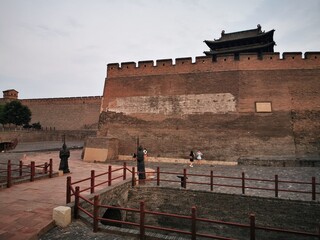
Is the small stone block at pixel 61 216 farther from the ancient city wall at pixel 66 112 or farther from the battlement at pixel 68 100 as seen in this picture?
the battlement at pixel 68 100

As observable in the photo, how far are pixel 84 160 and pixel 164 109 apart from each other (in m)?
6.25

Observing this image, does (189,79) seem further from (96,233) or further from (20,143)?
(20,143)

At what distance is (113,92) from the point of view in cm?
1811

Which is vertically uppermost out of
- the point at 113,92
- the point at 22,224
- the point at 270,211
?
the point at 113,92

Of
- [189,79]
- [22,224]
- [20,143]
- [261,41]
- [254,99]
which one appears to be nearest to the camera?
[22,224]

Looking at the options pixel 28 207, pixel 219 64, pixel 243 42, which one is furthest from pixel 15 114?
pixel 28 207

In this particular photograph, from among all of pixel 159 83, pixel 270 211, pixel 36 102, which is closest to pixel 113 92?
pixel 159 83

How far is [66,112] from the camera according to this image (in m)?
37.4

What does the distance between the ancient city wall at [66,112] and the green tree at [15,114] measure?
3.15 meters

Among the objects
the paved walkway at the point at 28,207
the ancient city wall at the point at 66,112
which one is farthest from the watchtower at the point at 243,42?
the ancient city wall at the point at 66,112

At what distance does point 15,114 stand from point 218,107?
31532 millimetres

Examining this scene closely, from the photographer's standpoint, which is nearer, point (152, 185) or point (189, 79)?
point (152, 185)

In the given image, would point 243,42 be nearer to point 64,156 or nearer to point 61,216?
point 64,156

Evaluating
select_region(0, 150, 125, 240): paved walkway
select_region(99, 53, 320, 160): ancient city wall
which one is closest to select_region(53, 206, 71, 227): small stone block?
select_region(0, 150, 125, 240): paved walkway
